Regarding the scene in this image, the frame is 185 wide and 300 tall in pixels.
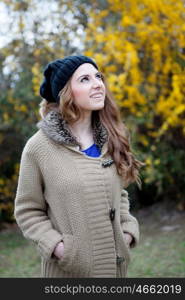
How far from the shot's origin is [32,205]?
2.10m

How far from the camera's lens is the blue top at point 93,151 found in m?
2.22

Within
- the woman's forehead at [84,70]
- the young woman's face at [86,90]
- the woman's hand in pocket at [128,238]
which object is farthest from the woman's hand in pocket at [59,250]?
the woman's forehead at [84,70]

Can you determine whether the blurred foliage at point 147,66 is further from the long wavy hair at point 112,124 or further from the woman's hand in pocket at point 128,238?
the woman's hand in pocket at point 128,238

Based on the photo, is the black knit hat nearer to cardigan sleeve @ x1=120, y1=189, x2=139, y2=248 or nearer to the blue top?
the blue top

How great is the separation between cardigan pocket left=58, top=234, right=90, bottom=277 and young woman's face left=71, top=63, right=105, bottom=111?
2.13ft

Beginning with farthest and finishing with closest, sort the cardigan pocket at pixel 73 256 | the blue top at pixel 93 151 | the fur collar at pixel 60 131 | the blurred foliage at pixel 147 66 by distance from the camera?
the blurred foliage at pixel 147 66
the blue top at pixel 93 151
the fur collar at pixel 60 131
the cardigan pocket at pixel 73 256

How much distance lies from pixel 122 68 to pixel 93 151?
12.2 ft

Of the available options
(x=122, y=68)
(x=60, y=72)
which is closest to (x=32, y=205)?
(x=60, y=72)

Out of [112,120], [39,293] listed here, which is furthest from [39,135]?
[39,293]

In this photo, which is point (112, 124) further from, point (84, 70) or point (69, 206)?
point (69, 206)

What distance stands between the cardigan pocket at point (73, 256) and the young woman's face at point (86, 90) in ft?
2.13

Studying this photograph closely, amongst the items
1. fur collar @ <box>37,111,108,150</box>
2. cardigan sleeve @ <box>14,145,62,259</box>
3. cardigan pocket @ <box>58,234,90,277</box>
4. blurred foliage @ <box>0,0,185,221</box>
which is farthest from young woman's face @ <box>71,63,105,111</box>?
blurred foliage @ <box>0,0,185,221</box>

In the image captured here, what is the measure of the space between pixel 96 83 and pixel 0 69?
5.26 meters

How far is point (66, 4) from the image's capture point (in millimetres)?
6371
